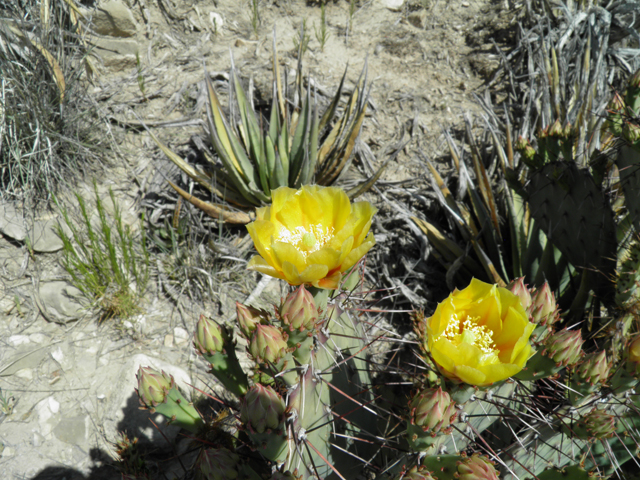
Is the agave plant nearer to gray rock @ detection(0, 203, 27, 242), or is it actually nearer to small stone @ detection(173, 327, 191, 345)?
small stone @ detection(173, 327, 191, 345)

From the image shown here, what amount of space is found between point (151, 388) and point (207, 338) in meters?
0.22

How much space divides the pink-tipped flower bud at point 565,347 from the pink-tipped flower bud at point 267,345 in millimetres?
687

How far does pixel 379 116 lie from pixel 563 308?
1803 mm

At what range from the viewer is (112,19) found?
10.4 feet

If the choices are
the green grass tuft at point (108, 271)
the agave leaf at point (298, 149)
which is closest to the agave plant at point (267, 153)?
the agave leaf at point (298, 149)

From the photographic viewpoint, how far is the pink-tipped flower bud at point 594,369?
1.08 m

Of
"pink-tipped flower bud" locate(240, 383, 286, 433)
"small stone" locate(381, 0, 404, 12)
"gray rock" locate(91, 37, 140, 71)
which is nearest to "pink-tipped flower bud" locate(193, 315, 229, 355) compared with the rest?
"pink-tipped flower bud" locate(240, 383, 286, 433)

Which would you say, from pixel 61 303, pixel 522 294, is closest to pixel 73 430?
pixel 61 303

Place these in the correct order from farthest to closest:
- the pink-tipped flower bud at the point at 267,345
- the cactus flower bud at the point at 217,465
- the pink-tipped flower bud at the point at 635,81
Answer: the pink-tipped flower bud at the point at 635,81 < the cactus flower bud at the point at 217,465 < the pink-tipped flower bud at the point at 267,345

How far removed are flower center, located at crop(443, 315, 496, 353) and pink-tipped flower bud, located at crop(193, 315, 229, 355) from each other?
2.13 ft

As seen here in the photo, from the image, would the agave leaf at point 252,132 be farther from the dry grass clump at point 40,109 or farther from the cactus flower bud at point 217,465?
the cactus flower bud at point 217,465

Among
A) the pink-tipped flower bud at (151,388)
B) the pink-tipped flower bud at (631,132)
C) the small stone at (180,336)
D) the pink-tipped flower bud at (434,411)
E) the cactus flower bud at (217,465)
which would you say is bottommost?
the small stone at (180,336)

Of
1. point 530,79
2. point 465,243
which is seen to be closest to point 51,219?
point 465,243

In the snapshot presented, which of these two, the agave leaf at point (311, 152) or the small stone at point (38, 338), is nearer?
the small stone at point (38, 338)
